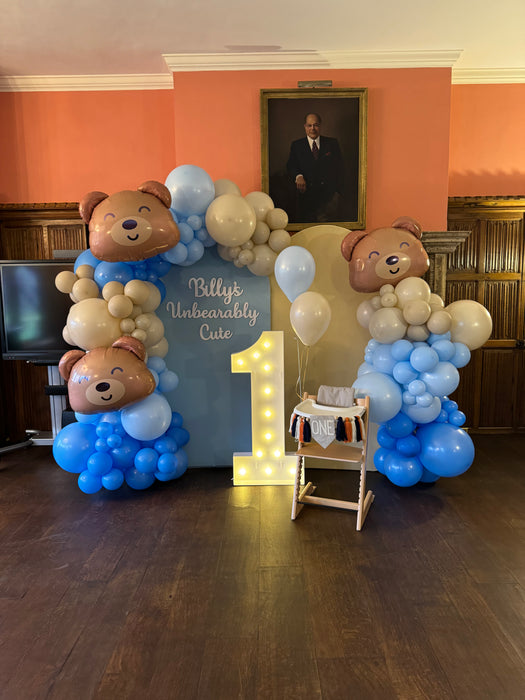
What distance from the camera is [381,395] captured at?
10.1 feet

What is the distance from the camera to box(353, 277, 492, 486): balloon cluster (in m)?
3.09

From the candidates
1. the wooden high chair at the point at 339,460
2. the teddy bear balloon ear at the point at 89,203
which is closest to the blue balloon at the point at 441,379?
the wooden high chair at the point at 339,460

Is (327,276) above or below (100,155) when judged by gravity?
below

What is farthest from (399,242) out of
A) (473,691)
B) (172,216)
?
(473,691)

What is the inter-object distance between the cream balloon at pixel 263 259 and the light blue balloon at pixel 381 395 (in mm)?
1022

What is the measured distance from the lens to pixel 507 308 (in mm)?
4504

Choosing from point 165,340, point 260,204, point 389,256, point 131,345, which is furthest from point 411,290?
point 131,345

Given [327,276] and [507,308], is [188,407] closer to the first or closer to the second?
[327,276]

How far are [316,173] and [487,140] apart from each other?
164cm

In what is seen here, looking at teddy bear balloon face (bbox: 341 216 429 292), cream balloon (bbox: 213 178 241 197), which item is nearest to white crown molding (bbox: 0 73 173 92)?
cream balloon (bbox: 213 178 241 197)

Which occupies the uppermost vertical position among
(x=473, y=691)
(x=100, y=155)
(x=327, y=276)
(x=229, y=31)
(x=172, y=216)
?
(x=229, y=31)

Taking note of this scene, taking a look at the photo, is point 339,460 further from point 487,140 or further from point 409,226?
point 487,140

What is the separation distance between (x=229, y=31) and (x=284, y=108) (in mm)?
634

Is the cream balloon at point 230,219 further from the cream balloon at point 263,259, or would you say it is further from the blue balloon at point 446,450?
the blue balloon at point 446,450
